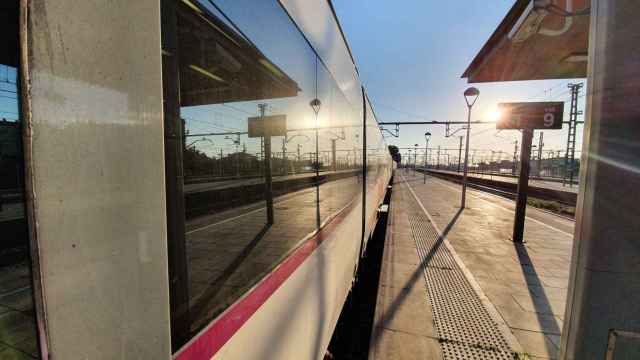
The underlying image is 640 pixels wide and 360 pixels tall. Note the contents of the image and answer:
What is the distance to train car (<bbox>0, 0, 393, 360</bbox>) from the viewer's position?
21.2 inches

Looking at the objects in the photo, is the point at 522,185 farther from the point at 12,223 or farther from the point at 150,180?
the point at 12,223

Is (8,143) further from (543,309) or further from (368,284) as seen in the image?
(368,284)

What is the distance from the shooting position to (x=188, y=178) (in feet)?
3.35

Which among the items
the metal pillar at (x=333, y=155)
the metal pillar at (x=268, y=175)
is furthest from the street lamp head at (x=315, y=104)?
the metal pillar at (x=268, y=175)

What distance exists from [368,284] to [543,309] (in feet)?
9.70

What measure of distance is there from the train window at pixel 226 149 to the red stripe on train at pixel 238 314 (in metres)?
0.03

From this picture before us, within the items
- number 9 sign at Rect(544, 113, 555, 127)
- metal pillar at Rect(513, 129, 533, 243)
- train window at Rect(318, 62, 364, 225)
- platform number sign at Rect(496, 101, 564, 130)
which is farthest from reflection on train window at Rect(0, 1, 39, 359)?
metal pillar at Rect(513, 129, 533, 243)

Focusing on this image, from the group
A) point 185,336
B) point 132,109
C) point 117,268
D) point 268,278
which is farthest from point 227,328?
point 132,109

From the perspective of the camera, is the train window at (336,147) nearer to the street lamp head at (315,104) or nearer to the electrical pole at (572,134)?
the street lamp head at (315,104)

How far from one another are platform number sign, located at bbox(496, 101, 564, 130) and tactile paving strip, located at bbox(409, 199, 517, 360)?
3475 mm

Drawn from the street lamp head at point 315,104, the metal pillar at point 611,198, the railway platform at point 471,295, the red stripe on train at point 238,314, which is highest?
the street lamp head at point 315,104

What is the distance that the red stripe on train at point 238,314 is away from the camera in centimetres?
101

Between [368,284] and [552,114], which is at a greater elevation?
[552,114]

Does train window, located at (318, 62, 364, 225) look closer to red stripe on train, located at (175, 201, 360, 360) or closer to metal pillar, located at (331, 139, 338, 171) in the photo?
metal pillar, located at (331, 139, 338, 171)
